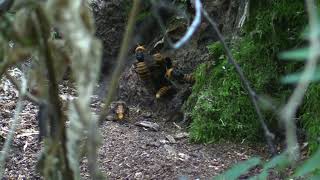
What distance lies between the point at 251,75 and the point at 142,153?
0.71 meters

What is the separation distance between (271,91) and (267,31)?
1.05 feet

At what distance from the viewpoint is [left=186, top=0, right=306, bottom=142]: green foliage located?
115 inches

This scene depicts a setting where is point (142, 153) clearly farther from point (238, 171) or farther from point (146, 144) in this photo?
point (238, 171)

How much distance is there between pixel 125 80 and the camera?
4.04 metres

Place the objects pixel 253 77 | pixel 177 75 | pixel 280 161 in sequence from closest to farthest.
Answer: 1. pixel 280 161
2. pixel 253 77
3. pixel 177 75

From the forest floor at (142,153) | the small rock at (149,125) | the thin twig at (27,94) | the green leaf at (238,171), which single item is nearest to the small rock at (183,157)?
the forest floor at (142,153)

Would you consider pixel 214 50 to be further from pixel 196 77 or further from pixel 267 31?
pixel 267 31

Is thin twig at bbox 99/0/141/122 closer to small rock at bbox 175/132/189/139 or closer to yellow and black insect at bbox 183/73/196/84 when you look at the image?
small rock at bbox 175/132/189/139

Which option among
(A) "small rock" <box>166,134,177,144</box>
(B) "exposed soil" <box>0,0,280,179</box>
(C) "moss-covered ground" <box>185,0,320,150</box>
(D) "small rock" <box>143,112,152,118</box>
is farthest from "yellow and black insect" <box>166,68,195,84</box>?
(A) "small rock" <box>166,134,177,144</box>

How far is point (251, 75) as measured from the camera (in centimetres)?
301

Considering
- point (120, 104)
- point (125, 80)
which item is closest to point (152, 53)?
point (125, 80)

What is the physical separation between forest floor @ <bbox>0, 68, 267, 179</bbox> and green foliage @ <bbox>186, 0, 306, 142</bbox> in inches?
3.6

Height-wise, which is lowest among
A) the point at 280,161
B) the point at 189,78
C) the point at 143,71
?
the point at 280,161

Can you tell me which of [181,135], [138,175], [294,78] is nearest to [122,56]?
[294,78]
